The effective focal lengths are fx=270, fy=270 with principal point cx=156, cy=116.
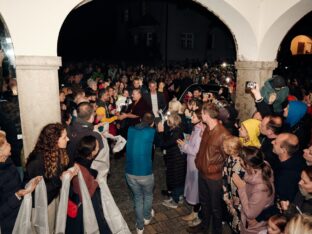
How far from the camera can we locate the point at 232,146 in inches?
140

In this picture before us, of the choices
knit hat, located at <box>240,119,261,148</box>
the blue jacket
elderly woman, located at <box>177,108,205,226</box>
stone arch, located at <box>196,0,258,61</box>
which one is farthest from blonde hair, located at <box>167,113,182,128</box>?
stone arch, located at <box>196,0,258,61</box>

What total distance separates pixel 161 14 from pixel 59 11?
78.3 ft

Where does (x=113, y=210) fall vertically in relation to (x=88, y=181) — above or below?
below

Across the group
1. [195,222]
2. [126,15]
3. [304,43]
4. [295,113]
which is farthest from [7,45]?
[126,15]

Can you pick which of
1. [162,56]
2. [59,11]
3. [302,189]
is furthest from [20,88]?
[162,56]

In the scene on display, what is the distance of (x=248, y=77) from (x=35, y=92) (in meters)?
4.96

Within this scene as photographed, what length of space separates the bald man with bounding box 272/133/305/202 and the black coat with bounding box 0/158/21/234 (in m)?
3.03

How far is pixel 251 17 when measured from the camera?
20.1 feet

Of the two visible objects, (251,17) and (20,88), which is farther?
(251,17)

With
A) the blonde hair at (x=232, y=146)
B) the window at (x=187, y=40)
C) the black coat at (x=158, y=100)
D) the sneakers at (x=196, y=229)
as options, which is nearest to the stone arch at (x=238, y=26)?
the black coat at (x=158, y=100)

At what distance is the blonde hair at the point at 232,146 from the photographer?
11.6 ft

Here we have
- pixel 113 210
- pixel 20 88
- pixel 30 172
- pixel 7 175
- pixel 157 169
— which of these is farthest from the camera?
pixel 157 169

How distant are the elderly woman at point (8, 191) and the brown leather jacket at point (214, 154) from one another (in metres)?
2.26

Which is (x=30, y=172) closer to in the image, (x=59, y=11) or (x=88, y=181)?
(x=88, y=181)
